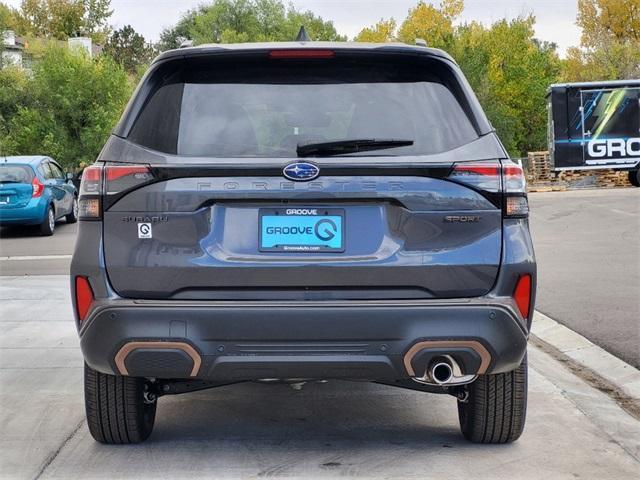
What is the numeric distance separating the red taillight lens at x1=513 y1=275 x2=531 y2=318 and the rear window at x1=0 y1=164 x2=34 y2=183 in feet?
57.4

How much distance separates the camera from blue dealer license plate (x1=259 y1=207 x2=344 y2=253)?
447 centimetres

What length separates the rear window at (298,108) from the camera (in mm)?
4598

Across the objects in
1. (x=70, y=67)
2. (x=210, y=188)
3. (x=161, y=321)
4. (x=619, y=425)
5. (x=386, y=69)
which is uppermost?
(x=70, y=67)

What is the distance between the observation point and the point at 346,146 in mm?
4574

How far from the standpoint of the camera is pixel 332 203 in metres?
4.50

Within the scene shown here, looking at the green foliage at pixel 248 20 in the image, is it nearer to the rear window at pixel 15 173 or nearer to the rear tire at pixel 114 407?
the rear window at pixel 15 173

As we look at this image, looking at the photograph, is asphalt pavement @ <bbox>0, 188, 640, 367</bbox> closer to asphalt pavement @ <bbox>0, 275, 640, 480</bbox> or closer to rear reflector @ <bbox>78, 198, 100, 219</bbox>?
asphalt pavement @ <bbox>0, 275, 640, 480</bbox>

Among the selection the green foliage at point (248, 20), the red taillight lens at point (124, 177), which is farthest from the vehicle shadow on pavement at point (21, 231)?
the green foliage at point (248, 20)

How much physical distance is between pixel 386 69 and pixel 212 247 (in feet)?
3.78

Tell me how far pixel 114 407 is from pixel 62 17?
366 ft

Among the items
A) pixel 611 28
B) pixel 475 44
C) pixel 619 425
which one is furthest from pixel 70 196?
pixel 611 28

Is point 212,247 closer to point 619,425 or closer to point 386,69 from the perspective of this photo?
point 386,69

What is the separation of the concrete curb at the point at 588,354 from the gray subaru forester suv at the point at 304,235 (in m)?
A: 2.57

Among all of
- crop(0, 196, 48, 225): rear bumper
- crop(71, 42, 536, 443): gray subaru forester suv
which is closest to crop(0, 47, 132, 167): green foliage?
crop(0, 196, 48, 225): rear bumper
